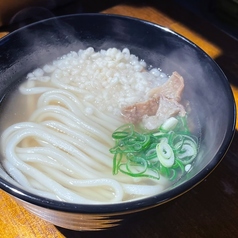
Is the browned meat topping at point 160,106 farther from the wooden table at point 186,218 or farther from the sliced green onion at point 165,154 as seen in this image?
the wooden table at point 186,218

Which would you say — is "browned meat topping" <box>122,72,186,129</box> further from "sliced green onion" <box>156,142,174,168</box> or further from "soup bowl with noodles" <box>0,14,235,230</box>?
"sliced green onion" <box>156,142,174,168</box>

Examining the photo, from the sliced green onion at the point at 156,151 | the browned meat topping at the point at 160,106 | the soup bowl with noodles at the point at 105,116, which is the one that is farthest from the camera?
the browned meat topping at the point at 160,106

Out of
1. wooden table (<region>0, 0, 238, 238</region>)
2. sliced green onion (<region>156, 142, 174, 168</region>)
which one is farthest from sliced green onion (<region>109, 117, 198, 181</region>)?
wooden table (<region>0, 0, 238, 238</region>)

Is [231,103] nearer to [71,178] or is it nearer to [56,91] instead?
[71,178]

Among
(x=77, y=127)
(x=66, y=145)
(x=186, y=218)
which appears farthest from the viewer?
(x=77, y=127)

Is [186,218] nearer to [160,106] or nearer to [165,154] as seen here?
[165,154]

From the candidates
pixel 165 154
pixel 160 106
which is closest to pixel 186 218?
pixel 165 154

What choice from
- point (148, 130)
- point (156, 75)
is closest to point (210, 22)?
point (156, 75)

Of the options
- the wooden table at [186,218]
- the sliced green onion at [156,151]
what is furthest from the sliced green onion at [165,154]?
the wooden table at [186,218]
